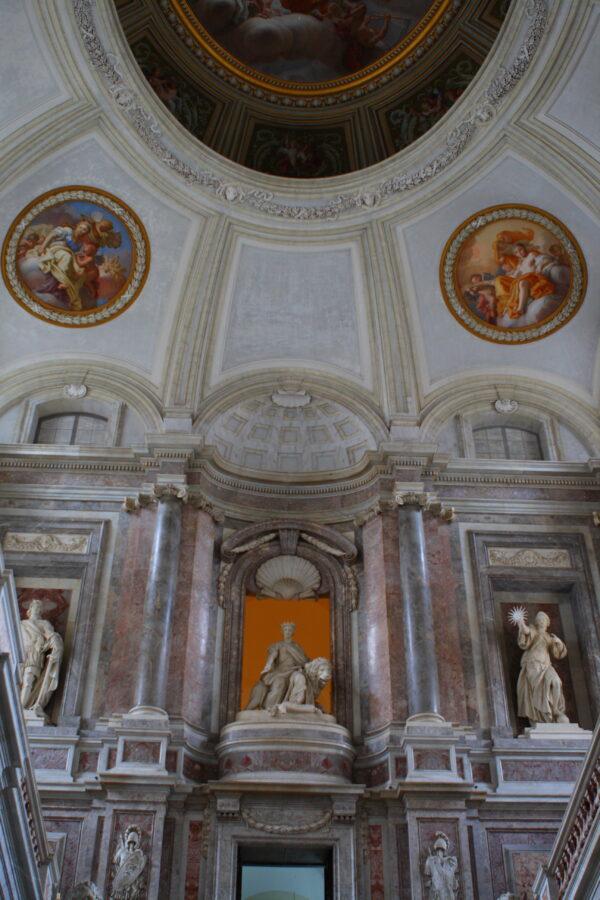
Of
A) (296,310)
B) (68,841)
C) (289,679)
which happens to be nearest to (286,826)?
(289,679)

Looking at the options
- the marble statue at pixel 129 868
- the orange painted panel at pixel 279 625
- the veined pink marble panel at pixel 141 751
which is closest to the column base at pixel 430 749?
the orange painted panel at pixel 279 625

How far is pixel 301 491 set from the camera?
2009cm

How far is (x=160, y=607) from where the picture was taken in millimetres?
17031

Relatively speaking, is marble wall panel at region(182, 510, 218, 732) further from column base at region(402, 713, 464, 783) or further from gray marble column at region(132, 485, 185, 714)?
column base at region(402, 713, 464, 783)

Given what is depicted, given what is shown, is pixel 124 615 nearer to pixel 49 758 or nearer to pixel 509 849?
pixel 49 758

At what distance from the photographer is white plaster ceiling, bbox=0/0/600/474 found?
61.9ft

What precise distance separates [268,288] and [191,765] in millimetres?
10408

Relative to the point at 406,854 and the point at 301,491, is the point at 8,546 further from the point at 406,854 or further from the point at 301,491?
the point at 406,854

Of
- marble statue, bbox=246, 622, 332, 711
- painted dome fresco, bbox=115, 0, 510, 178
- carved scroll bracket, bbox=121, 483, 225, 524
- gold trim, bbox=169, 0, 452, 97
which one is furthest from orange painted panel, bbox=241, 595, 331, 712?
gold trim, bbox=169, 0, 452, 97

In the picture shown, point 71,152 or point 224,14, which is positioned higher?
point 224,14

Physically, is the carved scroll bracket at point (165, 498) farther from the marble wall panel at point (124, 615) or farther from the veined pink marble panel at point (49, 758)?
the veined pink marble panel at point (49, 758)

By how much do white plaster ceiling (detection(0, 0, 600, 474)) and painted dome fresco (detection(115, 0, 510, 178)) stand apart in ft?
2.37

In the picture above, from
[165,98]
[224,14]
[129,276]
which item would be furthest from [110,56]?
[129,276]

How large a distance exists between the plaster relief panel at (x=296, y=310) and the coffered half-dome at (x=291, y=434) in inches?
34.1
